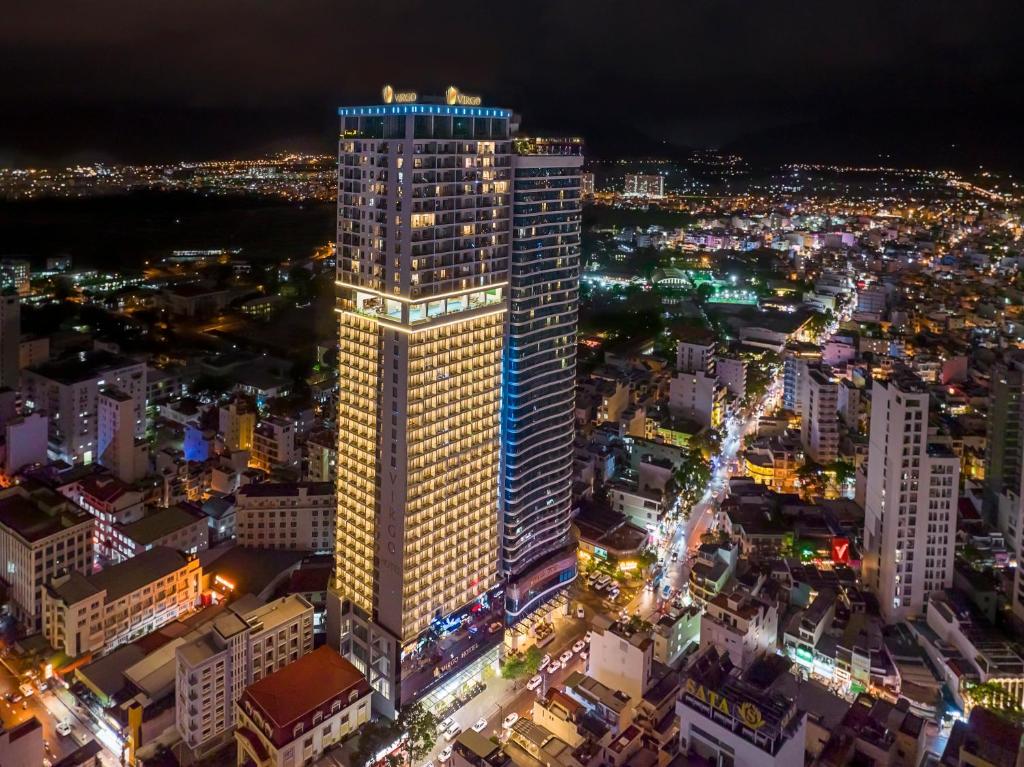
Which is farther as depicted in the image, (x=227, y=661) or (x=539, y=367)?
(x=539, y=367)

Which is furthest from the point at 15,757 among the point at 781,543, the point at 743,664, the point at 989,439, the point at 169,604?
the point at 989,439

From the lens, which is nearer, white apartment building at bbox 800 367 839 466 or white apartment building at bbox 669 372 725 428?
white apartment building at bbox 800 367 839 466

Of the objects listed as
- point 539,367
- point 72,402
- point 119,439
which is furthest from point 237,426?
point 539,367

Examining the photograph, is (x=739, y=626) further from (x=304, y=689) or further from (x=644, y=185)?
(x=644, y=185)

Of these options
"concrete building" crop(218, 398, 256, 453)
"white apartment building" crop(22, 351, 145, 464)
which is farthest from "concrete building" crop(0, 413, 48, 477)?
"concrete building" crop(218, 398, 256, 453)

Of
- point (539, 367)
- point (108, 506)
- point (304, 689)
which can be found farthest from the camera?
point (108, 506)

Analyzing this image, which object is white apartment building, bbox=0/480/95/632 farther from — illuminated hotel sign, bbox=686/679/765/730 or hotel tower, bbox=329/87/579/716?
illuminated hotel sign, bbox=686/679/765/730

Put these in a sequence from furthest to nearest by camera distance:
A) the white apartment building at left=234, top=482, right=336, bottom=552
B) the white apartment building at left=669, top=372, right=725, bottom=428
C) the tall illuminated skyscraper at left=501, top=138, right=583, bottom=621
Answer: the white apartment building at left=669, top=372, right=725, bottom=428
the white apartment building at left=234, top=482, right=336, bottom=552
the tall illuminated skyscraper at left=501, top=138, right=583, bottom=621
